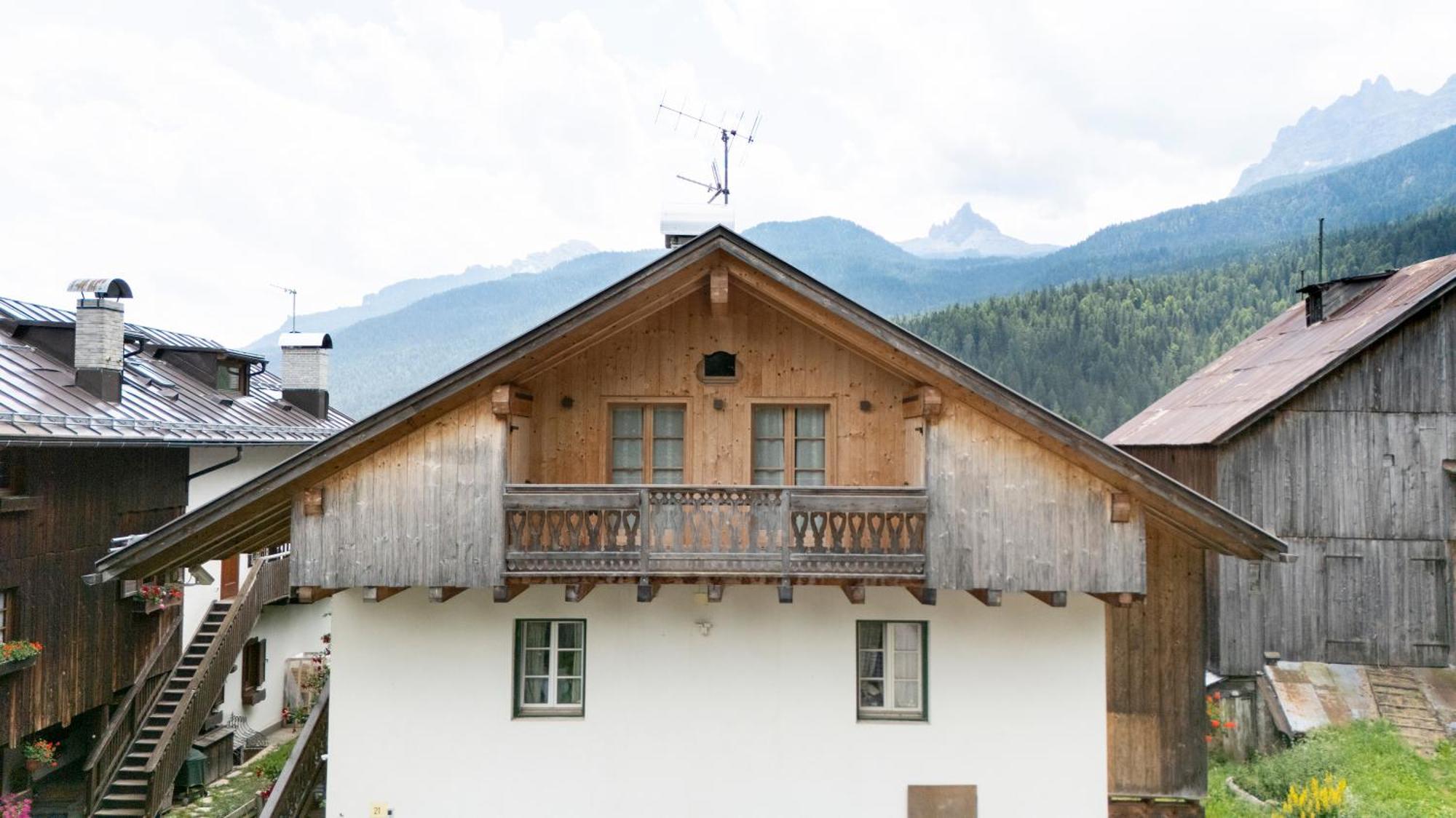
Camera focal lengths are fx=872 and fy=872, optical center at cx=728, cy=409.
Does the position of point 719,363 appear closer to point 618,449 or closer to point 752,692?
point 618,449

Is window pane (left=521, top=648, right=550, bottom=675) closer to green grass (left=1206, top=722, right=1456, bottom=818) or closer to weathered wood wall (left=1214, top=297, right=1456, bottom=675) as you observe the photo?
green grass (left=1206, top=722, right=1456, bottom=818)

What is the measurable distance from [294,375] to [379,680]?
55.6 ft

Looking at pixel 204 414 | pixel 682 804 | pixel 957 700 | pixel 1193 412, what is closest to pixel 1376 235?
pixel 1193 412

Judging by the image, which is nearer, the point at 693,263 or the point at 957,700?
the point at 693,263

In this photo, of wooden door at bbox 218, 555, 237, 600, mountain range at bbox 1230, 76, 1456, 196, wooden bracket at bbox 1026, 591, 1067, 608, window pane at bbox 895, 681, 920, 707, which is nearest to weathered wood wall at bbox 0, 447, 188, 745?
wooden door at bbox 218, 555, 237, 600

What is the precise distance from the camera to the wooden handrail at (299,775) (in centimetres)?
1127

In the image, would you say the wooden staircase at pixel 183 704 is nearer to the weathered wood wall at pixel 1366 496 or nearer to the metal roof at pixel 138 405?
the metal roof at pixel 138 405

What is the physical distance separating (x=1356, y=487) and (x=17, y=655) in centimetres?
2489

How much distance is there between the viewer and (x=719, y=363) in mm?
11305

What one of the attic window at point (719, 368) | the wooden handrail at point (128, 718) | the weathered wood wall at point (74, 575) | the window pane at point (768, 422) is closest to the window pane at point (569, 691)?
the window pane at point (768, 422)

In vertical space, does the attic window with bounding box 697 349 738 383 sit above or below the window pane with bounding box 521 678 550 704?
above

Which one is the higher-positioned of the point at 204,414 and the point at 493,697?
the point at 204,414

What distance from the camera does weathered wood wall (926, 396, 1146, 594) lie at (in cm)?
1012

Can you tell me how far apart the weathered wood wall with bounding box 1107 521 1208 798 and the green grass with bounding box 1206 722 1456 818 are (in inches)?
230
